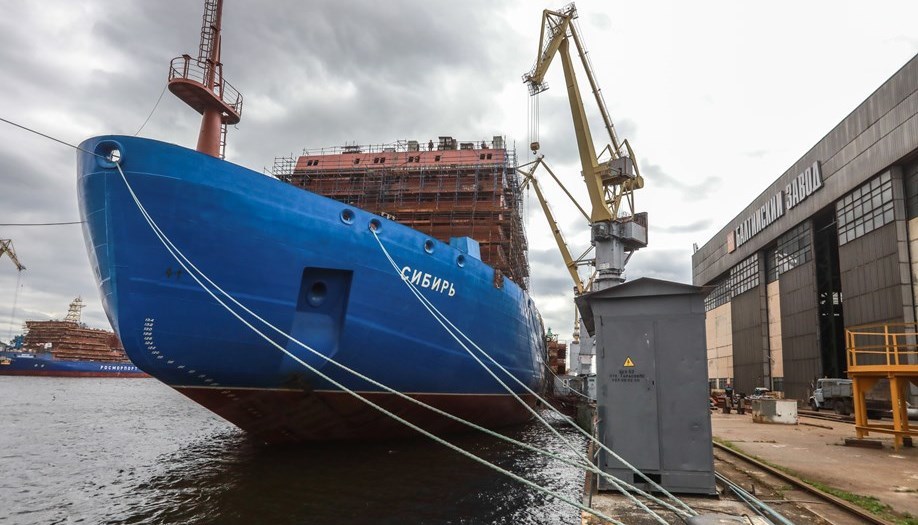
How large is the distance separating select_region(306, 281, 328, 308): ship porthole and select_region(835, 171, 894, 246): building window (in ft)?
79.3

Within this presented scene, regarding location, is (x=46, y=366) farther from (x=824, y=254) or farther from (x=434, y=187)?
(x=824, y=254)

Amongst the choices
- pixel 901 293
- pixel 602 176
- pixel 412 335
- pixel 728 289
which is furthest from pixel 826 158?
pixel 412 335

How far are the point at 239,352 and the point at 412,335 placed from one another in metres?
3.70

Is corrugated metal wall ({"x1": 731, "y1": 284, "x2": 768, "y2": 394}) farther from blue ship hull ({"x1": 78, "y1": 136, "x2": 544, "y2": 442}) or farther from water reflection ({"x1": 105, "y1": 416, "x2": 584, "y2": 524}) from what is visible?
blue ship hull ({"x1": 78, "y1": 136, "x2": 544, "y2": 442})

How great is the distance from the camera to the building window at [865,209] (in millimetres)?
22188

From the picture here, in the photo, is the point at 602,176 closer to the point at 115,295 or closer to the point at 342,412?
the point at 342,412

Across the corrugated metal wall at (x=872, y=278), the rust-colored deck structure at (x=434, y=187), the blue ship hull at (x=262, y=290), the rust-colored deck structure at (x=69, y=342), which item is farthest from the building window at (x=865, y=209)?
the rust-colored deck structure at (x=69, y=342)

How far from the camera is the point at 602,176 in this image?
83.3 feet

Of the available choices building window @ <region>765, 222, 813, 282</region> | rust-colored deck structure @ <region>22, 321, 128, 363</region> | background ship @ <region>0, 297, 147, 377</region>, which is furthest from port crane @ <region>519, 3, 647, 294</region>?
rust-colored deck structure @ <region>22, 321, 128, 363</region>

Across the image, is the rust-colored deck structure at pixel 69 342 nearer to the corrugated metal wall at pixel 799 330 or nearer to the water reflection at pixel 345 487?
the water reflection at pixel 345 487

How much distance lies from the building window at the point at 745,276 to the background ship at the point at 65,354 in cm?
7402

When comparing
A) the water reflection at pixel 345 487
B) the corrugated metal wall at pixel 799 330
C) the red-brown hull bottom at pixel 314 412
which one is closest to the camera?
the water reflection at pixel 345 487

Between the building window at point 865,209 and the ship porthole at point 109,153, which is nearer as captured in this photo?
the ship porthole at point 109,153

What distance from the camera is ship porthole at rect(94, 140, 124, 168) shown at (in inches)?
372
